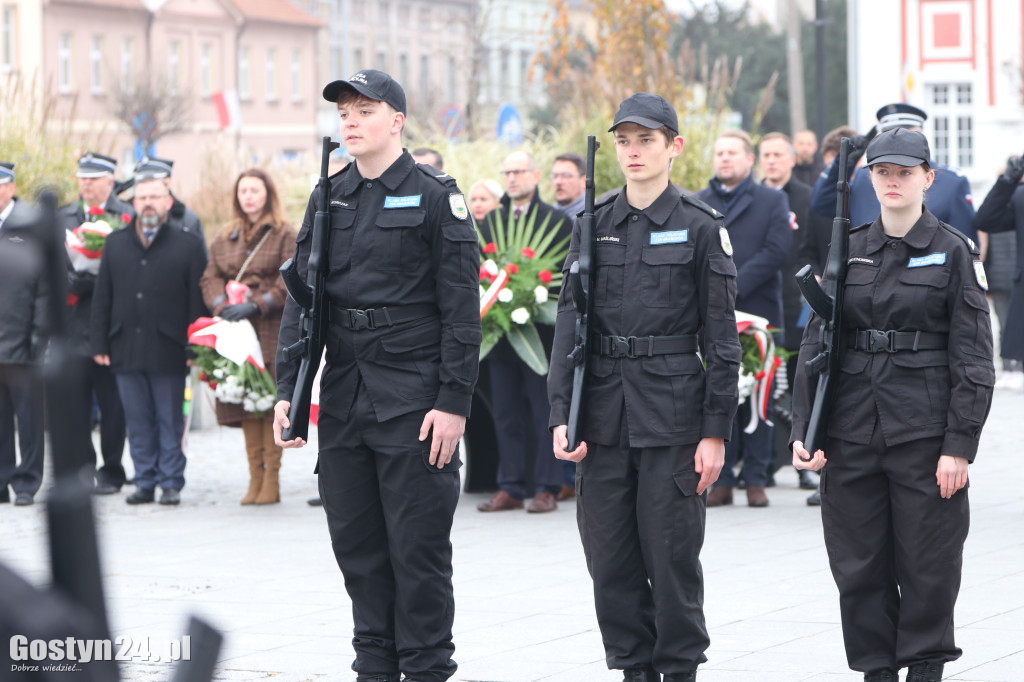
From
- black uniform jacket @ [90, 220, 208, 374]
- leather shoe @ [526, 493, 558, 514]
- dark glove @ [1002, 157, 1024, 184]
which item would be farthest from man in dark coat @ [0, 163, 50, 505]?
black uniform jacket @ [90, 220, 208, 374]

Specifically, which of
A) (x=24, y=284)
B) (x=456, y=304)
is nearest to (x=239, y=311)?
(x=456, y=304)

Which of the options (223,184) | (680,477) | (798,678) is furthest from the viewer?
(223,184)

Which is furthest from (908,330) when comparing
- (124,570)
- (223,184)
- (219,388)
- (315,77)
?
(315,77)

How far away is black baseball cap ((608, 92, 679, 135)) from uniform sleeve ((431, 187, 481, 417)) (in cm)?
62

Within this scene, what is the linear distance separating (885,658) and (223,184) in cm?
1701

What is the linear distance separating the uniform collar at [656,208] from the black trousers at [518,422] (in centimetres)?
482

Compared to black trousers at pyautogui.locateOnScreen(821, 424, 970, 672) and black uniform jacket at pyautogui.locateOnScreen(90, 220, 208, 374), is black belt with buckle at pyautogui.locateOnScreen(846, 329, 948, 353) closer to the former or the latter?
black trousers at pyautogui.locateOnScreen(821, 424, 970, 672)

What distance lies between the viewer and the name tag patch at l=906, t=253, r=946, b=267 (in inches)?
194

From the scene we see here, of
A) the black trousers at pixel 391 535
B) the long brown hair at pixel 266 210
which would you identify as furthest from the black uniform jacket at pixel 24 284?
the long brown hair at pixel 266 210

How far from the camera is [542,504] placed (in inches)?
388

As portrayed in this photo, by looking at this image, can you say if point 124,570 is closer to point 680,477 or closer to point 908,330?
point 680,477

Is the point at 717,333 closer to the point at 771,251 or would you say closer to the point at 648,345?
the point at 648,345

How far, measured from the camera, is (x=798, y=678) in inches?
210

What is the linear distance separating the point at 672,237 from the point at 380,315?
3.28ft
